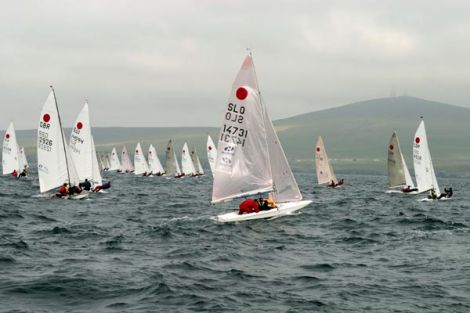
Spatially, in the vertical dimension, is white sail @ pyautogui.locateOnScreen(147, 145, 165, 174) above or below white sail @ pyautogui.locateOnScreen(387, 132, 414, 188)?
above

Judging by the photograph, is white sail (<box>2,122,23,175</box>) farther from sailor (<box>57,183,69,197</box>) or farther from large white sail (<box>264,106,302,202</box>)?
large white sail (<box>264,106,302,202</box>)

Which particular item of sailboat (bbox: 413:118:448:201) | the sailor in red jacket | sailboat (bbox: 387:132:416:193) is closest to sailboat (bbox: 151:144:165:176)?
sailboat (bbox: 387:132:416:193)

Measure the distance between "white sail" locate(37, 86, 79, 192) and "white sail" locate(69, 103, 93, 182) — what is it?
4266 mm

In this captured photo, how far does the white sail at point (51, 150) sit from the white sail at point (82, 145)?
4266mm

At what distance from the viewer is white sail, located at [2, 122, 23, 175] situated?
278 feet

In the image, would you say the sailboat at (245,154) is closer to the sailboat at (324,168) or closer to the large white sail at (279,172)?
the large white sail at (279,172)

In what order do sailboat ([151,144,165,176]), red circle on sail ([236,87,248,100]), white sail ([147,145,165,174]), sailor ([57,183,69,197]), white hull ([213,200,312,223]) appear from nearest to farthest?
white hull ([213,200,312,223]) < red circle on sail ([236,87,248,100]) < sailor ([57,183,69,197]) < sailboat ([151,144,165,176]) < white sail ([147,145,165,174])

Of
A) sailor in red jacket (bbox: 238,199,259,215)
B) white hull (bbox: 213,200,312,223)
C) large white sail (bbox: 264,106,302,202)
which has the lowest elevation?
white hull (bbox: 213,200,312,223)

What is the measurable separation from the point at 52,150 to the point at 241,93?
18373 millimetres

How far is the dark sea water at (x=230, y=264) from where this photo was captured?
15.8 meters

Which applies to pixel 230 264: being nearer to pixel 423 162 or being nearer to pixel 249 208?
pixel 249 208

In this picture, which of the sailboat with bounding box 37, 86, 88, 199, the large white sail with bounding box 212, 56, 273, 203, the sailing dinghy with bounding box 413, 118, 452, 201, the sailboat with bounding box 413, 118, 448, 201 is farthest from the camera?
the sailboat with bounding box 413, 118, 448, 201

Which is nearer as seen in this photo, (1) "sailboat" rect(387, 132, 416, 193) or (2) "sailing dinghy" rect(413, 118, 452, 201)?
(2) "sailing dinghy" rect(413, 118, 452, 201)

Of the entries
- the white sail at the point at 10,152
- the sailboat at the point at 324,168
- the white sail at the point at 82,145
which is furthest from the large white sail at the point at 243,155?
the white sail at the point at 10,152
